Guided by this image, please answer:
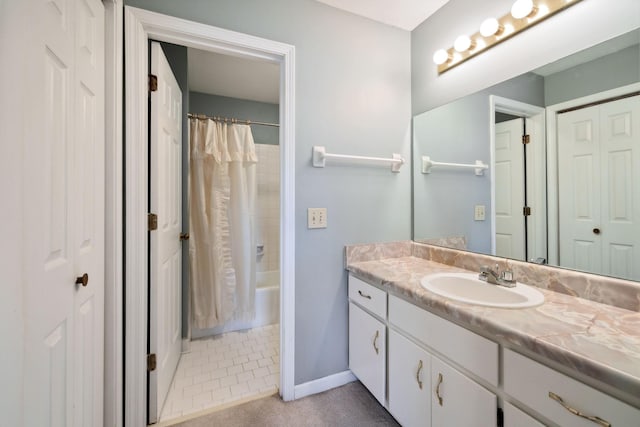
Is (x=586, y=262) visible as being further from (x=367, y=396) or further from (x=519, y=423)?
(x=367, y=396)

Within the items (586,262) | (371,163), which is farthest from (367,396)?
(371,163)

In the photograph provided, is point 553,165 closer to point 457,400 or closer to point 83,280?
point 457,400

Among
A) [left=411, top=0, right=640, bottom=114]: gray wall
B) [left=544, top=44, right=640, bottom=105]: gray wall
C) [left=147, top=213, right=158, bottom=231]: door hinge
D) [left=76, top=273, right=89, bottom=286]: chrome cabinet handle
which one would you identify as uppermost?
[left=411, top=0, right=640, bottom=114]: gray wall

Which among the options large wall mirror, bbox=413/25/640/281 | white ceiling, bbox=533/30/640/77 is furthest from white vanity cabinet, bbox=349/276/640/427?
white ceiling, bbox=533/30/640/77

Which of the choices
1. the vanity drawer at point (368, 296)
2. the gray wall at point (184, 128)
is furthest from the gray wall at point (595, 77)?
the gray wall at point (184, 128)

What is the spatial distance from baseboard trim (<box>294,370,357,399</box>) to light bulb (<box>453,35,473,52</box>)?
6.73 ft

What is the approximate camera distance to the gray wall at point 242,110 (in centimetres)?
279

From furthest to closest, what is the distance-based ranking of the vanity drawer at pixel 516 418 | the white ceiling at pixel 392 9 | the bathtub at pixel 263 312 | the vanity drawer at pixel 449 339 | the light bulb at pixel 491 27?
the bathtub at pixel 263 312
the white ceiling at pixel 392 9
the light bulb at pixel 491 27
the vanity drawer at pixel 449 339
the vanity drawer at pixel 516 418

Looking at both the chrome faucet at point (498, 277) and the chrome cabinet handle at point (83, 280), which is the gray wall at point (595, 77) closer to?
the chrome faucet at point (498, 277)

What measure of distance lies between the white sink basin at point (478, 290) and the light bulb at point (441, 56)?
1.27 meters

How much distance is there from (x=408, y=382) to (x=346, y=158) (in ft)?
3.98

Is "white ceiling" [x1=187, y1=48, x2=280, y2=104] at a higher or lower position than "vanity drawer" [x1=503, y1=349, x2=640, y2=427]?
higher

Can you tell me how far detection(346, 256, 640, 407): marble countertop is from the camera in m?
0.60

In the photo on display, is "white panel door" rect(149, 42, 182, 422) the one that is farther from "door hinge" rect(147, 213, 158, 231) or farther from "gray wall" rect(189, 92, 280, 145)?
"gray wall" rect(189, 92, 280, 145)
